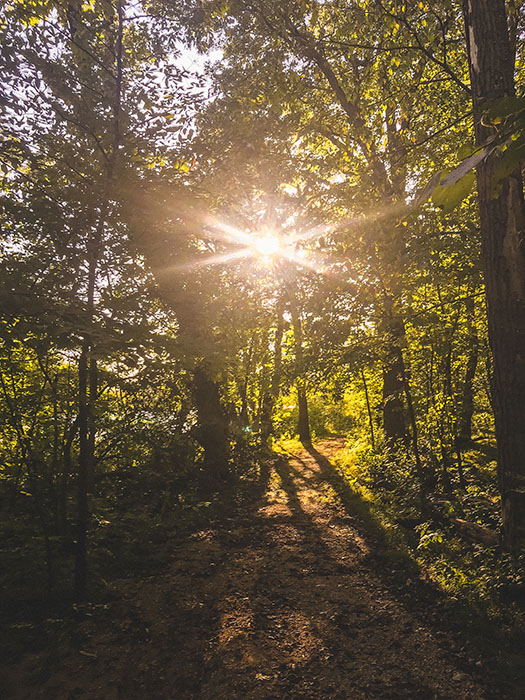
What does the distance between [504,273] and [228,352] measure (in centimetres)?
334

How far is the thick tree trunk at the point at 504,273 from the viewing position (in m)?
4.03

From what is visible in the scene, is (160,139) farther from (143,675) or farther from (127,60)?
(143,675)

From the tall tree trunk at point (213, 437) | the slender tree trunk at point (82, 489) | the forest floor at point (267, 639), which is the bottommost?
the forest floor at point (267, 639)

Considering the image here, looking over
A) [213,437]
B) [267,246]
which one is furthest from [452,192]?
[213,437]

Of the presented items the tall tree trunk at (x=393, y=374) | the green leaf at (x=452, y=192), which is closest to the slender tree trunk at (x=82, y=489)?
the green leaf at (x=452, y=192)

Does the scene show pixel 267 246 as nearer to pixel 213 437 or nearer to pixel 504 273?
pixel 504 273

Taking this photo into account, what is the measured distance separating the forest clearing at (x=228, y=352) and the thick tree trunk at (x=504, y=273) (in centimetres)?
2

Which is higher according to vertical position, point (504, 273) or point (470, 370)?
point (470, 370)

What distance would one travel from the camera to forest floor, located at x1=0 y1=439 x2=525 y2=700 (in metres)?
3.48

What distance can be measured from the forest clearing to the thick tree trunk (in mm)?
23

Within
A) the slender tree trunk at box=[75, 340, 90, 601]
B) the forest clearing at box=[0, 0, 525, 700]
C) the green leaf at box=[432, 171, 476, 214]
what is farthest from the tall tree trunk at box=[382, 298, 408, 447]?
the green leaf at box=[432, 171, 476, 214]

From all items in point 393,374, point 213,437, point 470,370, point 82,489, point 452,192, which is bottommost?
point 82,489

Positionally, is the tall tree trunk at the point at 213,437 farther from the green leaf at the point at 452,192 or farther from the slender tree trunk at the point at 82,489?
the green leaf at the point at 452,192

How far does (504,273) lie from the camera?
424 cm
